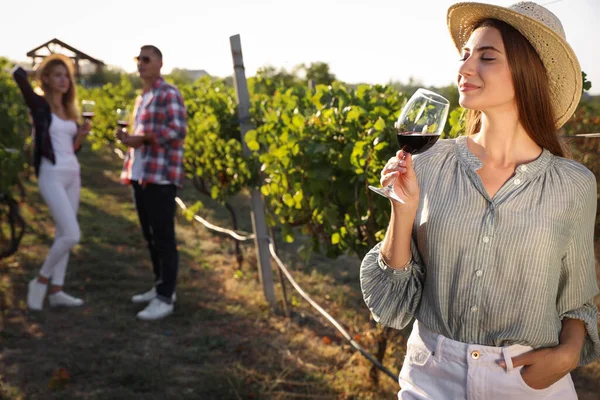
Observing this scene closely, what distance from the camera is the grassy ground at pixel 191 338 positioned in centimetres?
402

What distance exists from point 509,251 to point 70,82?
4.47 metres

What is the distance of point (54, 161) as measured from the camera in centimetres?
506

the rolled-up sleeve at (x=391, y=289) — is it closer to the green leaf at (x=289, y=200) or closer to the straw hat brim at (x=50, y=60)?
the green leaf at (x=289, y=200)

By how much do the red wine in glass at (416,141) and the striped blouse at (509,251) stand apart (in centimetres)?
14

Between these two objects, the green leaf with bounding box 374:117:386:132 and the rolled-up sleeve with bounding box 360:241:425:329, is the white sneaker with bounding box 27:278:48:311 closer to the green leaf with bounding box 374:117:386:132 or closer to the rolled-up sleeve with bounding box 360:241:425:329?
the green leaf with bounding box 374:117:386:132

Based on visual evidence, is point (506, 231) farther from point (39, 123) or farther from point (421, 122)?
point (39, 123)

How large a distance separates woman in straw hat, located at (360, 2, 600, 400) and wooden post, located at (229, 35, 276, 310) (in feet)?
10.9

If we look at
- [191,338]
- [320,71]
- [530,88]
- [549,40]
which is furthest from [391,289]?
[320,71]

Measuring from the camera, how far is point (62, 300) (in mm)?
5453

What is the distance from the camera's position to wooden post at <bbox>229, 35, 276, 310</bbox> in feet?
16.4

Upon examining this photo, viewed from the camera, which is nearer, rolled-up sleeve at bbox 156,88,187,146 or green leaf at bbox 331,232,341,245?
green leaf at bbox 331,232,341,245

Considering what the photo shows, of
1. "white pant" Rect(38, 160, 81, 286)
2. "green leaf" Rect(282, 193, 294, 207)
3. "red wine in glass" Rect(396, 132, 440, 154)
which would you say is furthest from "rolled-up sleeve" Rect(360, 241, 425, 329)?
"white pant" Rect(38, 160, 81, 286)

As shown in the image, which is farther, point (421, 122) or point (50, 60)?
point (50, 60)

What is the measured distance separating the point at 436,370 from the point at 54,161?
4.08 metres
